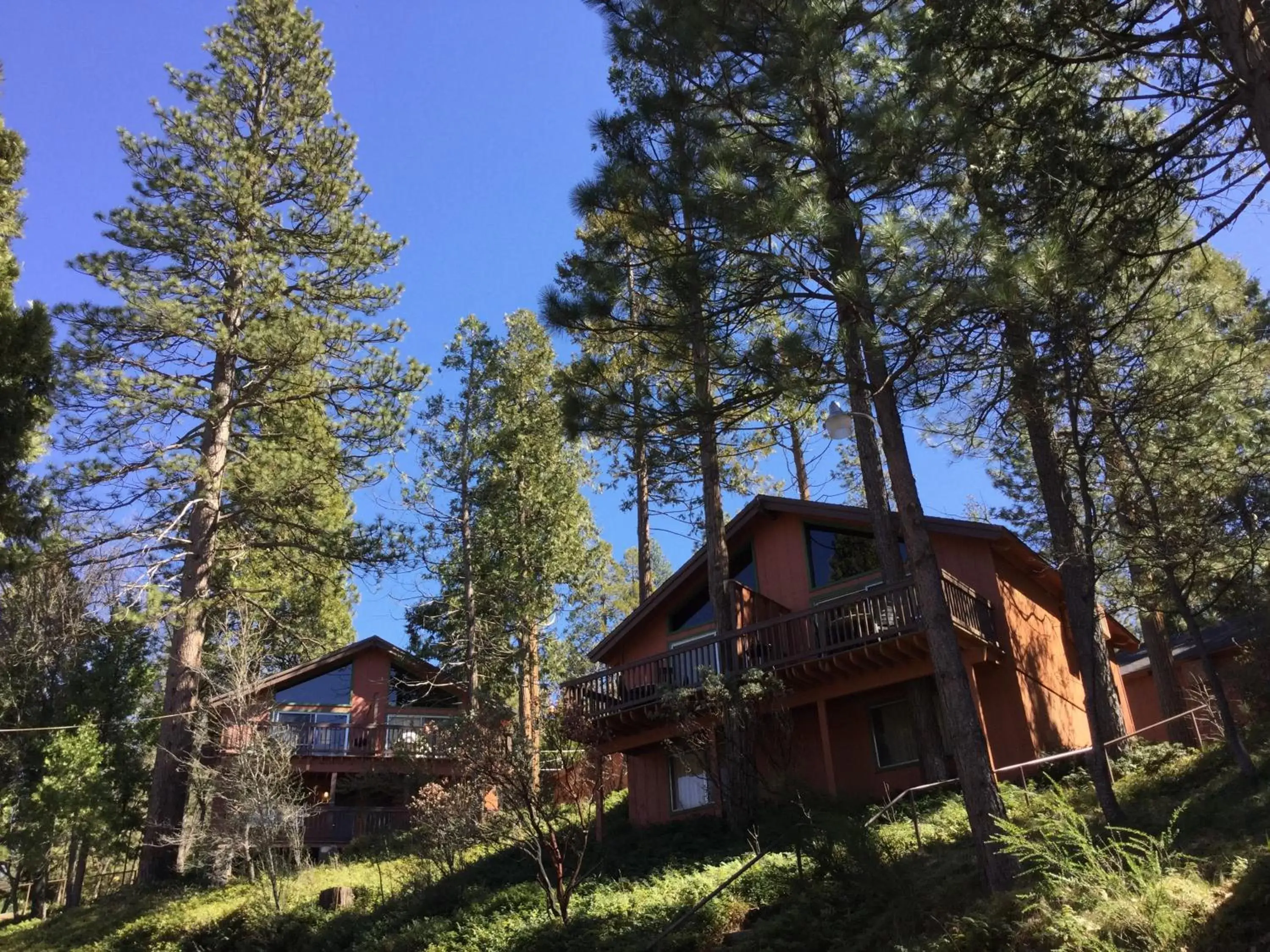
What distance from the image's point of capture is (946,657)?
786 centimetres

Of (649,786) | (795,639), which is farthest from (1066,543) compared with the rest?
(649,786)

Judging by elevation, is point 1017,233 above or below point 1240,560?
above

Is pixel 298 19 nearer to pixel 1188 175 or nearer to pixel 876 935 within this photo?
pixel 1188 175

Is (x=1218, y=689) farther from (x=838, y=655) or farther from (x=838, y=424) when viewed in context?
(x=838, y=424)

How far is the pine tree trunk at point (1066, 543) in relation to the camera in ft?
29.3

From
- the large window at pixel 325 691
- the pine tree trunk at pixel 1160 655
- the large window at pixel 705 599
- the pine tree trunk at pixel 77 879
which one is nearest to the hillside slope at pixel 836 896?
the pine tree trunk at pixel 1160 655

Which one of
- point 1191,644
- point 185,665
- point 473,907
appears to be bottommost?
point 473,907

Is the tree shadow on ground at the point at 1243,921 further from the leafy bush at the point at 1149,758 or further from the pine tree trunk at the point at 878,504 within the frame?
the pine tree trunk at the point at 878,504

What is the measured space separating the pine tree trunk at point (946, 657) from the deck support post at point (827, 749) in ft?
23.3

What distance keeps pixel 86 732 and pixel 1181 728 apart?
23110 mm

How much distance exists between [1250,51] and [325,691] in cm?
2529

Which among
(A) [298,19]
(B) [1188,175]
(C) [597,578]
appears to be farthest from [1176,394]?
(A) [298,19]

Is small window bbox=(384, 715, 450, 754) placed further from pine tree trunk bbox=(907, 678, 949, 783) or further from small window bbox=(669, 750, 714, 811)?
pine tree trunk bbox=(907, 678, 949, 783)

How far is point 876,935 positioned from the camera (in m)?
7.15
